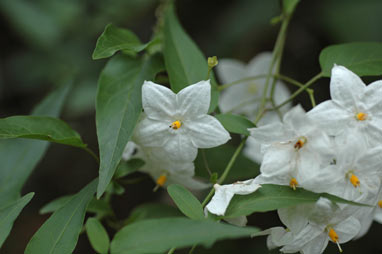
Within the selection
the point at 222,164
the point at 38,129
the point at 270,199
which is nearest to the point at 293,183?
the point at 270,199

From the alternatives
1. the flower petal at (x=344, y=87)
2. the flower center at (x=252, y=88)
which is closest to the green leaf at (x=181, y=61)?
the flower petal at (x=344, y=87)

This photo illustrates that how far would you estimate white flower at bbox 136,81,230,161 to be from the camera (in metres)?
0.88

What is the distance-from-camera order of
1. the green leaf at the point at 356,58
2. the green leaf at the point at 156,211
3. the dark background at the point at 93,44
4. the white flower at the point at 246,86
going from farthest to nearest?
the dark background at the point at 93,44 < the white flower at the point at 246,86 < the green leaf at the point at 156,211 < the green leaf at the point at 356,58

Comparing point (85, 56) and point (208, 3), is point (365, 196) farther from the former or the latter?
point (85, 56)

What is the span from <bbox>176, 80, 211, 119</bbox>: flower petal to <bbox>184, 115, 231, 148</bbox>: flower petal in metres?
0.02

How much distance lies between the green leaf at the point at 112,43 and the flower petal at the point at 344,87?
422 millimetres

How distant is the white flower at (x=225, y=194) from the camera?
2.58 feet

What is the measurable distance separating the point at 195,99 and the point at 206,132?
7 centimetres

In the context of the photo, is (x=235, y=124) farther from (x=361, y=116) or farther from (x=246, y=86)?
(x=246, y=86)

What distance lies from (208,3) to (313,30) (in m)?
0.48

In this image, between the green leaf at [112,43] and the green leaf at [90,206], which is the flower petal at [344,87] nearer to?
the green leaf at [112,43]

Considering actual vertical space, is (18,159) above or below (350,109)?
below

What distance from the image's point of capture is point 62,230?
0.85m

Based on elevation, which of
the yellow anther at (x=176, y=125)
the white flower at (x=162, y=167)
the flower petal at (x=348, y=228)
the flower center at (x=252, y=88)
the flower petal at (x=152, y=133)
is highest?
the yellow anther at (x=176, y=125)
